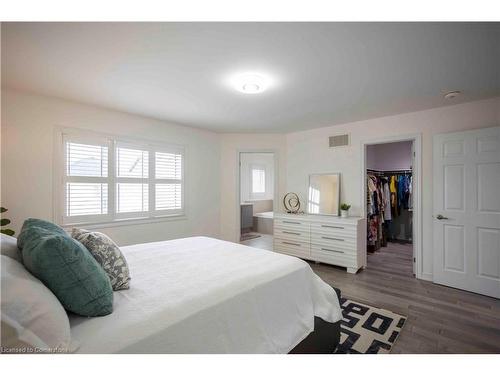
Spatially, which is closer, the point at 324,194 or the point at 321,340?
the point at 321,340

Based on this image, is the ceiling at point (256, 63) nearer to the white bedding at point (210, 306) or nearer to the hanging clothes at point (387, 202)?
the white bedding at point (210, 306)

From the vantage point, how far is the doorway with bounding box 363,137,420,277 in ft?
14.1

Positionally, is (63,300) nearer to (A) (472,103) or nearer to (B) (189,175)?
(B) (189,175)

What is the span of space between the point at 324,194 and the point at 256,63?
2753mm

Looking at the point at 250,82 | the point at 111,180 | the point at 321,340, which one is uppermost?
the point at 250,82

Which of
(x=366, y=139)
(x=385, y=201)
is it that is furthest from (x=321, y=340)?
(x=385, y=201)

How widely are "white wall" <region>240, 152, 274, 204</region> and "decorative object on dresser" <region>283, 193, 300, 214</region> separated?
251cm

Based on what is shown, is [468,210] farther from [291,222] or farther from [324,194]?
[291,222]

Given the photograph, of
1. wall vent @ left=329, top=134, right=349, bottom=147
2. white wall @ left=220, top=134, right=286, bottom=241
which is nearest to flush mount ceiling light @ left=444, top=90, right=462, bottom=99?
wall vent @ left=329, top=134, right=349, bottom=147

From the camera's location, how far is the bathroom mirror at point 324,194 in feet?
13.1

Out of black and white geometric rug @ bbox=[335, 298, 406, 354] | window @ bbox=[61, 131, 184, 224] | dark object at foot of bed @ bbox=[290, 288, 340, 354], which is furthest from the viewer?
window @ bbox=[61, 131, 184, 224]

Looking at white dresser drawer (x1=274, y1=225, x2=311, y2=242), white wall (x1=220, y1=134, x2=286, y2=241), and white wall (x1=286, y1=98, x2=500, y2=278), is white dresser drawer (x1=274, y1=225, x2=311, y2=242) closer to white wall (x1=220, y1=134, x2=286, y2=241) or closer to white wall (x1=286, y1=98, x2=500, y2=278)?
white wall (x1=220, y1=134, x2=286, y2=241)

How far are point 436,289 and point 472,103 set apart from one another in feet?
7.71

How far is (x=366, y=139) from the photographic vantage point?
3684 mm
